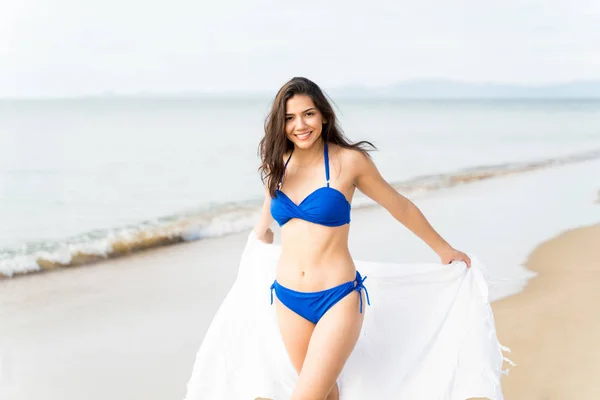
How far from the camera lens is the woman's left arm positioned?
2631mm

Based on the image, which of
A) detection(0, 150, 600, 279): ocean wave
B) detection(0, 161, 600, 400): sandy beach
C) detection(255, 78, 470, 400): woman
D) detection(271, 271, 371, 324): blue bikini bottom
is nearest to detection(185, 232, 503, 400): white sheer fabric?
detection(0, 161, 600, 400): sandy beach

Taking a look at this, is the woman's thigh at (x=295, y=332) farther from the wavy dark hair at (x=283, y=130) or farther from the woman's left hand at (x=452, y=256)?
the woman's left hand at (x=452, y=256)

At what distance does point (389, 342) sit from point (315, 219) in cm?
88

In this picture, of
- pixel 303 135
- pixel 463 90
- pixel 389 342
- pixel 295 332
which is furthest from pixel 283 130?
pixel 463 90

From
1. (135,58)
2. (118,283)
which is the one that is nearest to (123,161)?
(135,58)

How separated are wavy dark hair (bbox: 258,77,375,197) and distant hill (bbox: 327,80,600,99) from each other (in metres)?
19.1

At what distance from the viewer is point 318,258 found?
2.62 metres

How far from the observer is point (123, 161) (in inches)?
589

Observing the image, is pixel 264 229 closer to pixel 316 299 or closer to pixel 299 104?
pixel 316 299

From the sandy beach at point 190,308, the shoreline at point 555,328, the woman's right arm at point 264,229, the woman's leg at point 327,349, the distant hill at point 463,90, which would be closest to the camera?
the woman's leg at point 327,349

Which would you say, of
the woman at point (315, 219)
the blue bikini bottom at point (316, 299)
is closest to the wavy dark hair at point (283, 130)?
the woman at point (315, 219)

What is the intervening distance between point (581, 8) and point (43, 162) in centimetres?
1715

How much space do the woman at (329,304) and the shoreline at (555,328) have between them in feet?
2.84

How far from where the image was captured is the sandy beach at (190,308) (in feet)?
13.0
